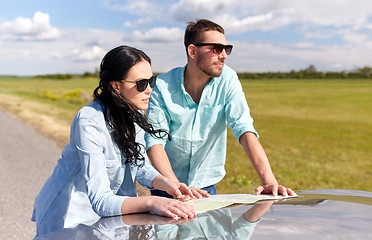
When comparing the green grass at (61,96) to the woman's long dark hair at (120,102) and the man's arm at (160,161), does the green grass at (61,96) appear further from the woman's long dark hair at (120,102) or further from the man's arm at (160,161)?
the woman's long dark hair at (120,102)

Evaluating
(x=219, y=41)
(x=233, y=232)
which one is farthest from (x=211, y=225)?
(x=219, y=41)

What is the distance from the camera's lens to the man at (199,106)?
3.11 metres

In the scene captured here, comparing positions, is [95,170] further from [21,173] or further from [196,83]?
[21,173]

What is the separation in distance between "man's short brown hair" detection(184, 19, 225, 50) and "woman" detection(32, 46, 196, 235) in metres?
1.24

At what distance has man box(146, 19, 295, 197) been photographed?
10.2 feet

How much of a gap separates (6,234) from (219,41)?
329 centimetres

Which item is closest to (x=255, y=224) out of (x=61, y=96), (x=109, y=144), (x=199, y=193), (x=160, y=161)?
(x=199, y=193)

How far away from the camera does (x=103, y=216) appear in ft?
5.51

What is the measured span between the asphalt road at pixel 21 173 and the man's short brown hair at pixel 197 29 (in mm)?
2886

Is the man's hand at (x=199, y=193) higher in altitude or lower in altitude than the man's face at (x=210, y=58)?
lower

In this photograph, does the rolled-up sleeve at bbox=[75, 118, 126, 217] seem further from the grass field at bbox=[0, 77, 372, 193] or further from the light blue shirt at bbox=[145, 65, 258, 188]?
the grass field at bbox=[0, 77, 372, 193]

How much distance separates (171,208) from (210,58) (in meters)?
1.79

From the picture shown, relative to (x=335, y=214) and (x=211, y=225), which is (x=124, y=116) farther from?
(x=335, y=214)

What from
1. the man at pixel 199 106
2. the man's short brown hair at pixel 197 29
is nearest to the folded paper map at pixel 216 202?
the man at pixel 199 106
